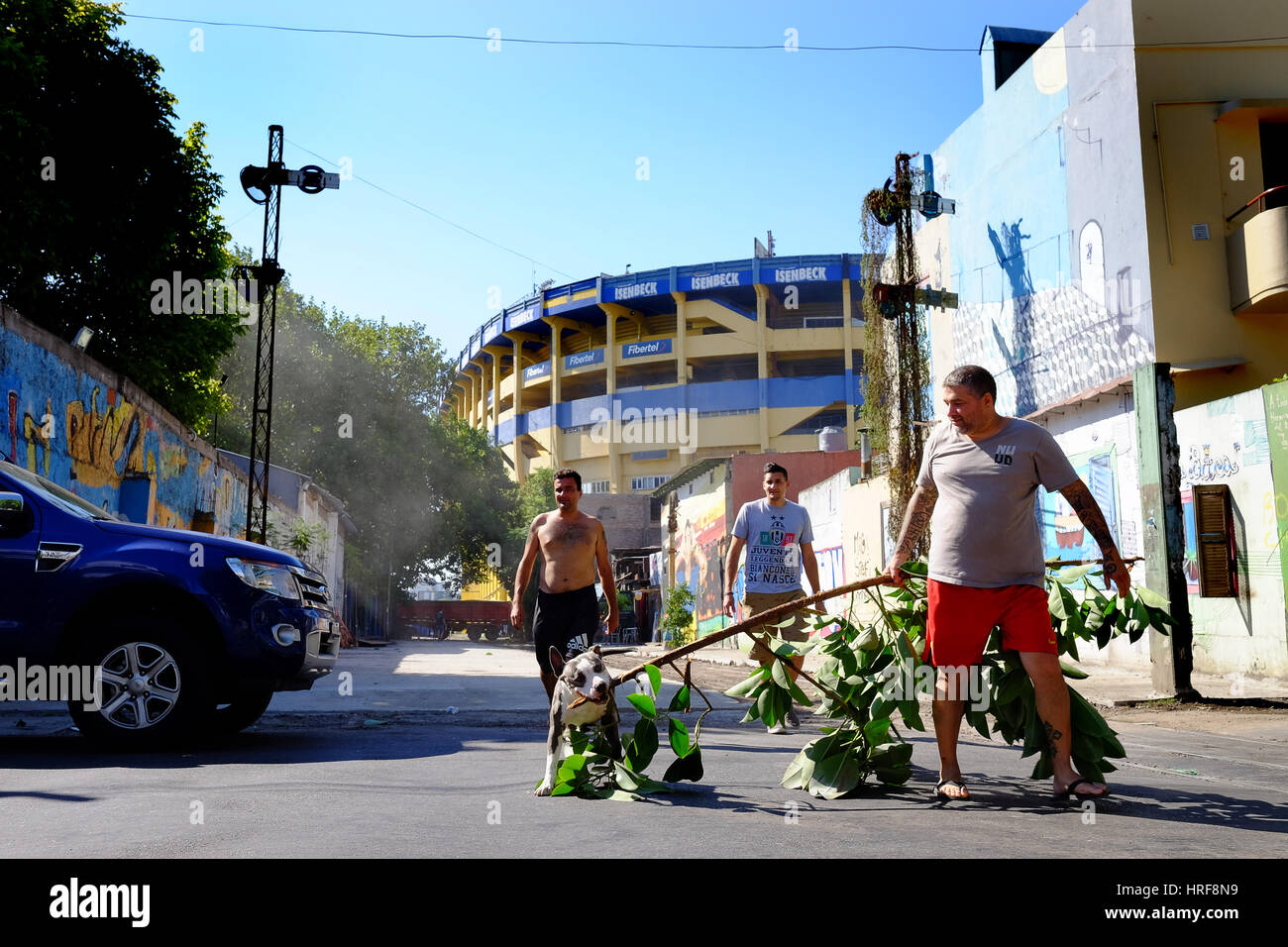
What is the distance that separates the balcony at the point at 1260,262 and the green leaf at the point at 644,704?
12.8m

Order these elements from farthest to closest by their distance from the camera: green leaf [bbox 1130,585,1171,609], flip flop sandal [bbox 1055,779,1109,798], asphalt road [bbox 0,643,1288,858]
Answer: green leaf [bbox 1130,585,1171,609] < flip flop sandal [bbox 1055,779,1109,798] < asphalt road [bbox 0,643,1288,858]

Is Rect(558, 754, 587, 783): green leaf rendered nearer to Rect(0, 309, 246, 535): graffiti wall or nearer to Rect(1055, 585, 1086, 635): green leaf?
Rect(1055, 585, 1086, 635): green leaf

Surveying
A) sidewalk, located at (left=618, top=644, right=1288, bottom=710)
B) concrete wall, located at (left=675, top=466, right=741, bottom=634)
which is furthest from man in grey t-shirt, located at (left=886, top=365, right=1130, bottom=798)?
concrete wall, located at (left=675, top=466, right=741, bottom=634)

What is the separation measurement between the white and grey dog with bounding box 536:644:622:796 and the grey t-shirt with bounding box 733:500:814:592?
3187 millimetres

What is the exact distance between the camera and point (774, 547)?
27.2 ft

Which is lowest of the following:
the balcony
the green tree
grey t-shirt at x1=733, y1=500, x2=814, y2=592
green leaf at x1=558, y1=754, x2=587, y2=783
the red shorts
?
green leaf at x1=558, y1=754, x2=587, y2=783

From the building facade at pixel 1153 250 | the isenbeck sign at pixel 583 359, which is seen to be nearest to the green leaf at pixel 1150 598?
the building facade at pixel 1153 250

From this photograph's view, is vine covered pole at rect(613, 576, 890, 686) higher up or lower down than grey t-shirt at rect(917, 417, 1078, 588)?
lower down

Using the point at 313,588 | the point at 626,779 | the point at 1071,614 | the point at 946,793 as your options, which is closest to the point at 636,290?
the point at 313,588

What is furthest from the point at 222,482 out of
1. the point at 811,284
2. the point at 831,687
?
the point at 811,284

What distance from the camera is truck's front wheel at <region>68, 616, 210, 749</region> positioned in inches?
259

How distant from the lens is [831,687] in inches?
203

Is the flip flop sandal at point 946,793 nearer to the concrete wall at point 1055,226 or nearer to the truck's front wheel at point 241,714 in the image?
the truck's front wheel at point 241,714

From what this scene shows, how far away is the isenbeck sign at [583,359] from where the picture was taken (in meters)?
61.5
